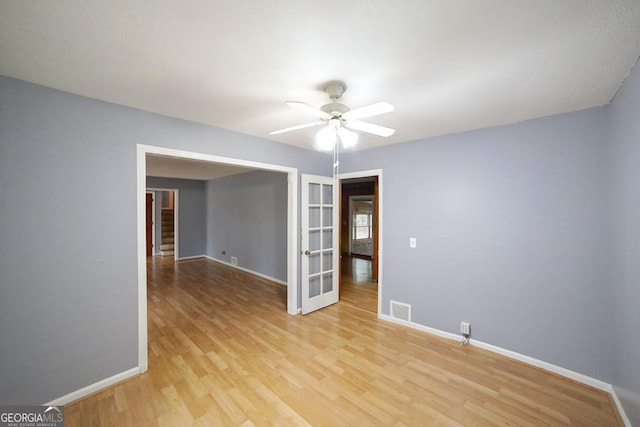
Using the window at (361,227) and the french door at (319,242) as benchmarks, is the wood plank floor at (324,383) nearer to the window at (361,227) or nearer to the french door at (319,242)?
the french door at (319,242)

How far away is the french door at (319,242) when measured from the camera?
11.9ft

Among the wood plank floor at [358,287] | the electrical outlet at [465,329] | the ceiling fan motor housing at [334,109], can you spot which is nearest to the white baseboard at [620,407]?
the electrical outlet at [465,329]

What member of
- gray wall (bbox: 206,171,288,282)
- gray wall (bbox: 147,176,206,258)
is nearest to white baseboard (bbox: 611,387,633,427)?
gray wall (bbox: 206,171,288,282)

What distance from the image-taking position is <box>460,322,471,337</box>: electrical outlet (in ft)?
9.24

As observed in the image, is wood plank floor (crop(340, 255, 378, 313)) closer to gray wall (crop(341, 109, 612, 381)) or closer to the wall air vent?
the wall air vent

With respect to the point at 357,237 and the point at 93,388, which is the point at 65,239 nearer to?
the point at 93,388

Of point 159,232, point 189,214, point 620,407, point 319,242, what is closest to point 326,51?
point 319,242

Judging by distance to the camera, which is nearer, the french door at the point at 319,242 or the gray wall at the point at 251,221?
the french door at the point at 319,242

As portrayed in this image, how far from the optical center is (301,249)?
3621 millimetres

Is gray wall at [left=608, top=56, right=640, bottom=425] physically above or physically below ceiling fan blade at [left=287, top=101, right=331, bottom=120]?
below

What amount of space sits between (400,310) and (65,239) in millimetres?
3618

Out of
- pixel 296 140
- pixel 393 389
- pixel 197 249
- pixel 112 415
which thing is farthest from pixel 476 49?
pixel 197 249

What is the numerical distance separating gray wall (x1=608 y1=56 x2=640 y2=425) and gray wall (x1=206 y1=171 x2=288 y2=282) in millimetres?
4369

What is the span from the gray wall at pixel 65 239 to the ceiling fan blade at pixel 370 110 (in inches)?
74.2
